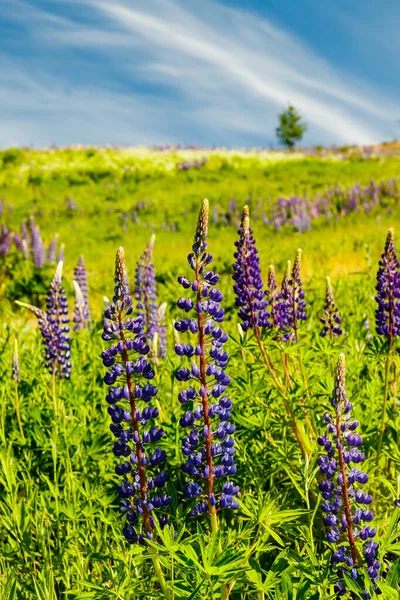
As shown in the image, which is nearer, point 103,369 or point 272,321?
point 272,321

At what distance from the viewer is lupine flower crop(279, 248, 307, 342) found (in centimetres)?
328

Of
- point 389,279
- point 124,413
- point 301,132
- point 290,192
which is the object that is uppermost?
point 301,132

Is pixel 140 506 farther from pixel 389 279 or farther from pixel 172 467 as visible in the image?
pixel 389 279

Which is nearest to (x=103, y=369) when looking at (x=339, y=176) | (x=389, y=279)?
(x=389, y=279)

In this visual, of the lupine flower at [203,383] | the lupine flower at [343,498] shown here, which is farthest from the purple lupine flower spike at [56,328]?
the lupine flower at [343,498]

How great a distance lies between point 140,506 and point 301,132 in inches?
2131

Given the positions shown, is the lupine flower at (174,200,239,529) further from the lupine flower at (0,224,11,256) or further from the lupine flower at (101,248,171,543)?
the lupine flower at (0,224,11,256)

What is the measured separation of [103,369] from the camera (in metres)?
4.48

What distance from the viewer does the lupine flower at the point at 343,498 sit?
196 cm

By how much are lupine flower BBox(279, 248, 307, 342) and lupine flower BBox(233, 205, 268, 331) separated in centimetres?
27

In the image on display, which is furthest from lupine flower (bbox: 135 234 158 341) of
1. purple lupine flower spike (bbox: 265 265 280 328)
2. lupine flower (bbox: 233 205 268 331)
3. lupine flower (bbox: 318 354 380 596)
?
lupine flower (bbox: 318 354 380 596)

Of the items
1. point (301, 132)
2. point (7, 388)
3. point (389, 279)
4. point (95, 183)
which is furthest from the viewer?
point (301, 132)

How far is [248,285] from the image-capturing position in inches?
119

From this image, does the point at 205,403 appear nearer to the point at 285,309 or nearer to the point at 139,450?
the point at 139,450
